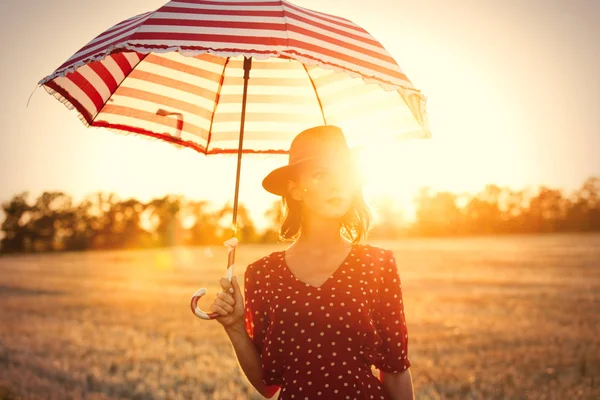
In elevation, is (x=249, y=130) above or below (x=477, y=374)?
above

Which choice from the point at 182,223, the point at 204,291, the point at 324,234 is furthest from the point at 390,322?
the point at 182,223

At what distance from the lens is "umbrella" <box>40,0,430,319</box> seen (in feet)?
9.92

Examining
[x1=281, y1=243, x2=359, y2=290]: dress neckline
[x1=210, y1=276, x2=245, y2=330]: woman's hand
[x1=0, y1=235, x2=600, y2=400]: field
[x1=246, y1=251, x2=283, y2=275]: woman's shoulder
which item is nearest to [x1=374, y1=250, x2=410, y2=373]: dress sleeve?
[x1=281, y1=243, x2=359, y2=290]: dress neckline

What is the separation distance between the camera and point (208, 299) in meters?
22.5

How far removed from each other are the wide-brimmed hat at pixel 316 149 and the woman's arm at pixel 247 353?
823mm

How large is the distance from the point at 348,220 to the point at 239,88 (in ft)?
5.37

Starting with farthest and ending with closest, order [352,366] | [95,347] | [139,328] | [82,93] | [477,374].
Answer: [139,328] → [95,347] → [477,374] → [82,93] → [352,366]

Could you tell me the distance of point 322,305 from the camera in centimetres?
289

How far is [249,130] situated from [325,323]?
202 centimetres

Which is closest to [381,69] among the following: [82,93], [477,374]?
[82,93]

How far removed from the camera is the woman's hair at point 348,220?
3.22 meters

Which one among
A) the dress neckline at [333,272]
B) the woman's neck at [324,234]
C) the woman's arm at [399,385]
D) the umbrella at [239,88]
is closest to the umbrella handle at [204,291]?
the umbrella at [239,88]

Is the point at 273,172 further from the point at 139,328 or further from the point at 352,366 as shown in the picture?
the point at 139,328

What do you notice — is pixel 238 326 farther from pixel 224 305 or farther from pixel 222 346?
pixel 222 346
